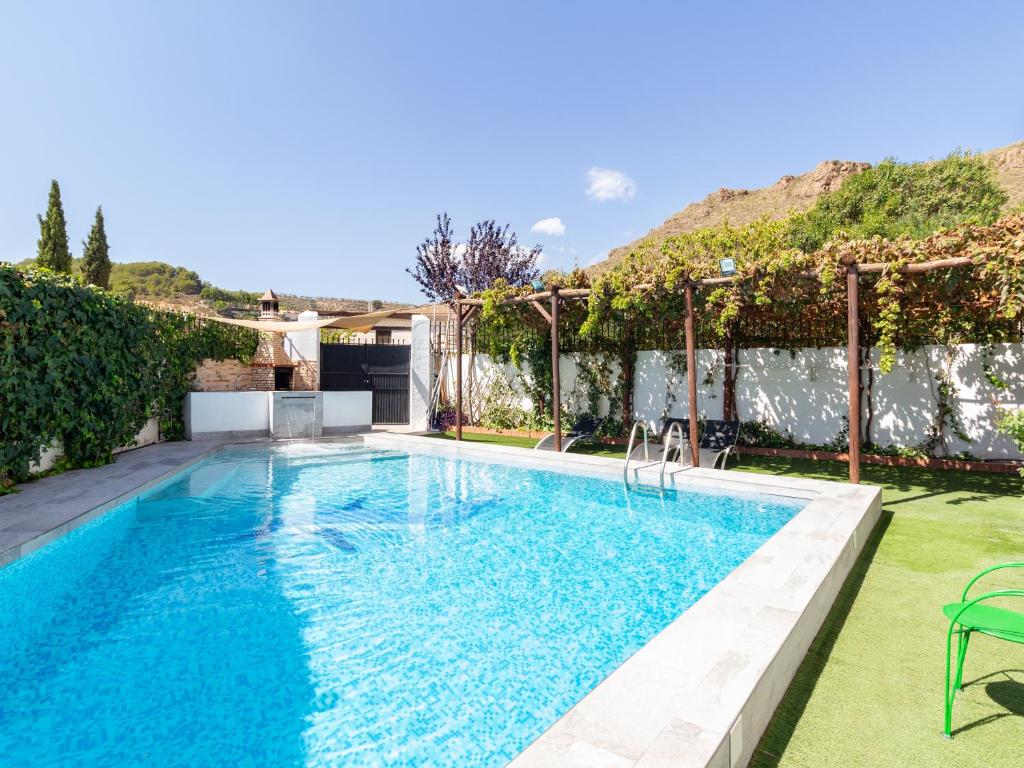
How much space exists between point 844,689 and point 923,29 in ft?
81.8

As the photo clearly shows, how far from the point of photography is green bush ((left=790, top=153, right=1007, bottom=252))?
30.7 meters

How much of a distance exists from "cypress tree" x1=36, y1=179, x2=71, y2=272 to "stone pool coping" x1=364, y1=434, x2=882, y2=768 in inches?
1461

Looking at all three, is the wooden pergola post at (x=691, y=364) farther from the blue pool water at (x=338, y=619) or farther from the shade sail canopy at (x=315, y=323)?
the shade sail canopy at (x=315, y=323)

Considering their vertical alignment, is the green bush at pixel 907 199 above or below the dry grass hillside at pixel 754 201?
below

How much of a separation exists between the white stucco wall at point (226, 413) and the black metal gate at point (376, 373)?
138 inches

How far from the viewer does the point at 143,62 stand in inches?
485

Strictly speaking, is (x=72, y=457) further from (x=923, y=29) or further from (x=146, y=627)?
(x=923, y=29)

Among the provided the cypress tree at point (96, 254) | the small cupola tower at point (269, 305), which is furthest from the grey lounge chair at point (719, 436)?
the cypress tree at point (96, 254)

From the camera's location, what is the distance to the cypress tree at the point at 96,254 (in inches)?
1337

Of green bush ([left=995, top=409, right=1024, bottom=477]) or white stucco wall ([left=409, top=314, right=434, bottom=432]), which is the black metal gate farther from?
green bush ([left=995, top=409, right=1024, bottom=477])

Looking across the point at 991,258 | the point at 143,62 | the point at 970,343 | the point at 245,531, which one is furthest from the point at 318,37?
the point at 970,343

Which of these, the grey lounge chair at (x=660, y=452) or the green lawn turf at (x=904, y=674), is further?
the grey lounge chair at (x=660, y=452)

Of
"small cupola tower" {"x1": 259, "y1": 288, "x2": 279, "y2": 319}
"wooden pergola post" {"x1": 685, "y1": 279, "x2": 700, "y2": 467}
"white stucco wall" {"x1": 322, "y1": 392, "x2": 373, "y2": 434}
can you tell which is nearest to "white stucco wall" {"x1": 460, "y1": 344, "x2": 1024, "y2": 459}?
"wooden pergola post" {"x1": 685, "y1": 279, "x2": 700, "y2": 467}

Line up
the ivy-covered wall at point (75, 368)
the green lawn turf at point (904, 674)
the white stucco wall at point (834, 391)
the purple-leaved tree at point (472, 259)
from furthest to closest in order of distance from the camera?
1. the purple-leaved tree at point (472, 259)
2. the white stucco wall at point (834, 391)
3. the ivy-covered wall at point (75, 368)
4. the green lawn turf at point (904, 674)
